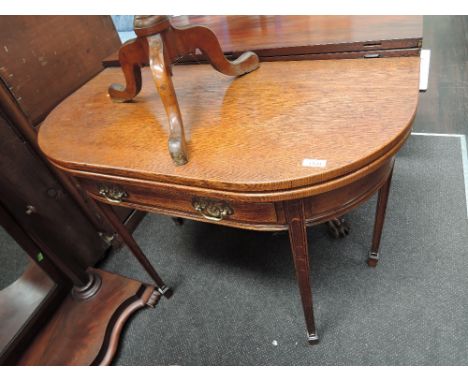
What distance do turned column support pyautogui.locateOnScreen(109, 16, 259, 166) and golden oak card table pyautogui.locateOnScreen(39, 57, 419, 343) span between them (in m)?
0.03

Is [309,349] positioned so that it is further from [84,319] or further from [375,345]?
[84,319]

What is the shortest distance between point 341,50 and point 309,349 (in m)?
0.83

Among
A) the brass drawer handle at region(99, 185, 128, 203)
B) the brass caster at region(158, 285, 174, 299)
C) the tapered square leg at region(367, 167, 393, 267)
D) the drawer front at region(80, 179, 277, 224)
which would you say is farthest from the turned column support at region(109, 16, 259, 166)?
the brass caster at region(158, 285, 174, 299)

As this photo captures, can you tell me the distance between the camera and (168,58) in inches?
26.7

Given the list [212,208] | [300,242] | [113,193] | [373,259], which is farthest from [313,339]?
[113,193]

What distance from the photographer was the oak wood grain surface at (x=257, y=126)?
541mm

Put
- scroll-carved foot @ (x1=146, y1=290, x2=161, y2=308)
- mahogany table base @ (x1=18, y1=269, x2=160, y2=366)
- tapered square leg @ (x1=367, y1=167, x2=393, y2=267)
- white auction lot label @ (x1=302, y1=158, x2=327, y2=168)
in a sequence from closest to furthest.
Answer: white auction lot label @ (x1=302, y1=158, x2=327, y2=168) < tapered square leg @ (x1=367, y1=167, x2=393, y2=267) < mahogany table base @ (x1=18, y1=269, x2=160, y2=366) < scroll-carved foot @ (x1=146, y1=290, x2=161, y2=308)

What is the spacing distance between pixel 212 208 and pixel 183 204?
0.24ft

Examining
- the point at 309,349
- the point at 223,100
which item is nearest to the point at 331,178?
the point at 223,100

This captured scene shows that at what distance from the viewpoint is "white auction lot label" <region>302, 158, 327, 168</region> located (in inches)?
20.5

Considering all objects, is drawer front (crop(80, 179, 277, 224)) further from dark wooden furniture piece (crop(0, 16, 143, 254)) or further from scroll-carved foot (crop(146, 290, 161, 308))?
scroll-carved foot (crop(146, 290, 161, 308))

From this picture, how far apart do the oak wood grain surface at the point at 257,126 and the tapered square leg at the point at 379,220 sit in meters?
0.23

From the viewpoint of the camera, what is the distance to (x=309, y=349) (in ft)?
3.19

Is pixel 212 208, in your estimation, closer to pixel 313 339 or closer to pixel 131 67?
pixel 131 67
